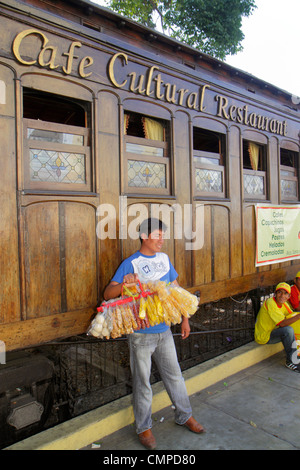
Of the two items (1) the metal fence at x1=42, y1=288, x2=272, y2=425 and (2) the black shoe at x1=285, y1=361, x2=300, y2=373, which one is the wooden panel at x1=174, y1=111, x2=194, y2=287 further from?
(2) the black shoe at x1=285, y1=361, x2=300, y2=373

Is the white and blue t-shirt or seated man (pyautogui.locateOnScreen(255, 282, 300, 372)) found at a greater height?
the white and blue t-shirt

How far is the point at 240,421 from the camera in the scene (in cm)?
331

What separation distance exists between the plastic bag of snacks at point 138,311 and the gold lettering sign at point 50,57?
2.09m

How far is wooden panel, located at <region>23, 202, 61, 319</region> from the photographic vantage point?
286cm

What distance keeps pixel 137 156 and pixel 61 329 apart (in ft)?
6.39

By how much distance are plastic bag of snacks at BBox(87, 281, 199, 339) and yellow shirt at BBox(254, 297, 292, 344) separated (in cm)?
237

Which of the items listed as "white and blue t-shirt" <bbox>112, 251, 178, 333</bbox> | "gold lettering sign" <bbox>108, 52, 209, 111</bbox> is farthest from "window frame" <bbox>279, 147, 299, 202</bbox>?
"white and blue t-shirt" <bbox>112, 251, 178, 333</bbox>

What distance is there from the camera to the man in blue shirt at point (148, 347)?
283cm

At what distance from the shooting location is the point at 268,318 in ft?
15.7

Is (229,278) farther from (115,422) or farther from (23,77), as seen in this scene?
(23,77)

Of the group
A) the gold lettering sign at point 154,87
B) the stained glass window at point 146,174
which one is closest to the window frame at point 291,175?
the gold lettering sign at point 154,87

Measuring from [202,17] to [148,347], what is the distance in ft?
41.8

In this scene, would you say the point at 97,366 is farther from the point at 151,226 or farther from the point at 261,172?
the point at 261,172
